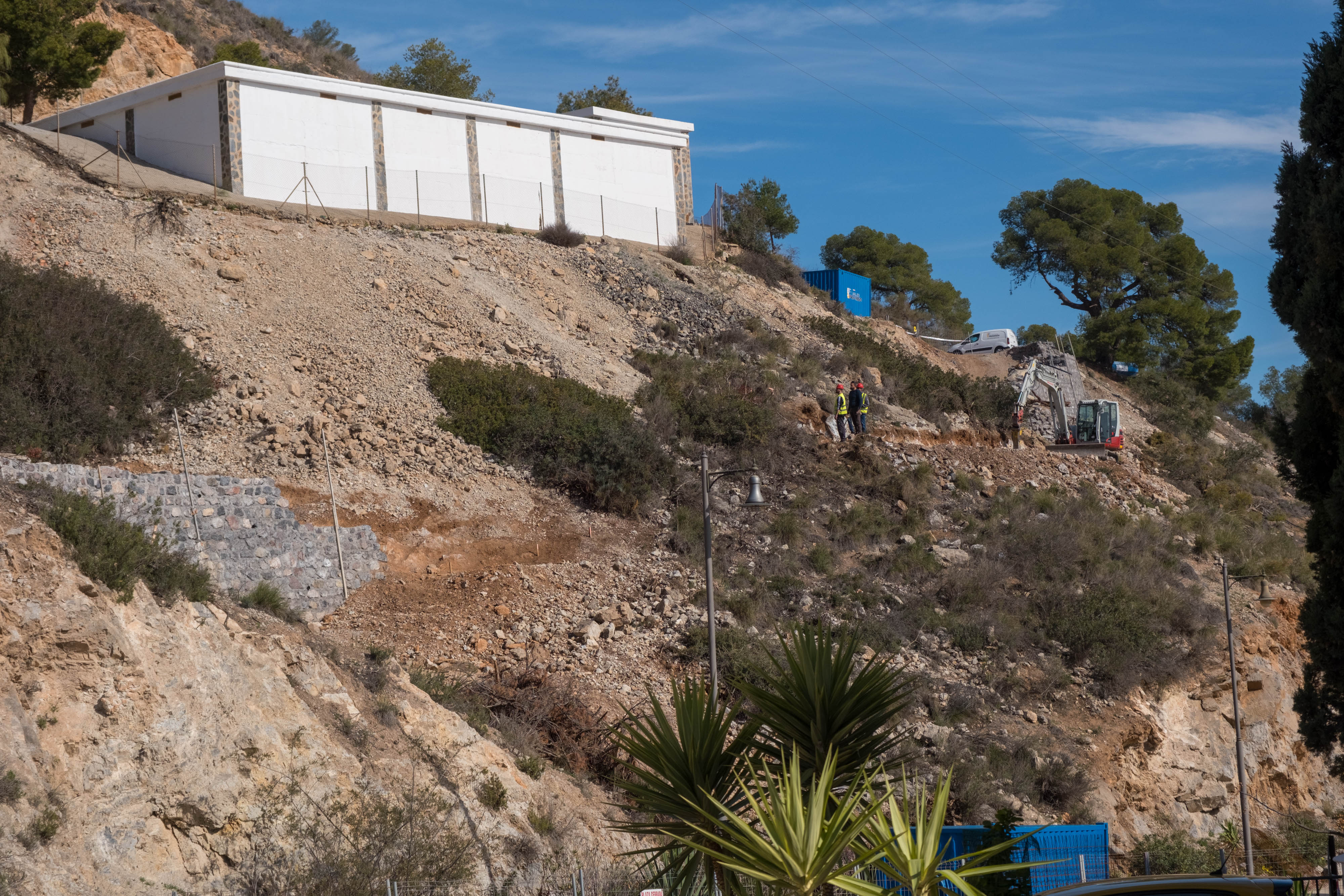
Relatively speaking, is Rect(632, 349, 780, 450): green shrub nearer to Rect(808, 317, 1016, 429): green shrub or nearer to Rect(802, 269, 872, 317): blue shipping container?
Rect(808, 317, 1016, 429): green shrub

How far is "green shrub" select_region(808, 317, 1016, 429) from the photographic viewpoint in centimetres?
3609

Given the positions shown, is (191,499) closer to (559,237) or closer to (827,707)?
(827,707)

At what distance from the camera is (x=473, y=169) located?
36.4m

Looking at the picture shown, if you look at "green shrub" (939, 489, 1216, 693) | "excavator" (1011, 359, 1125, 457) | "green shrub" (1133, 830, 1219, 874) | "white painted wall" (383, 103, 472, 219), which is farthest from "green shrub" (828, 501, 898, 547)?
"white painted wall" (383, 103, 472, 219)

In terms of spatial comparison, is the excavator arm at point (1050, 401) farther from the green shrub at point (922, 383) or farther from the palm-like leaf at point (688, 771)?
the palm-like leaf at point (688, 771)

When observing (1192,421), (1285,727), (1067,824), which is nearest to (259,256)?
(1067,824)

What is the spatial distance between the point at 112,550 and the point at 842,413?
71.3ft

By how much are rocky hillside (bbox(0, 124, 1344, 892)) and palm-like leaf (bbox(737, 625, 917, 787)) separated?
5413mm

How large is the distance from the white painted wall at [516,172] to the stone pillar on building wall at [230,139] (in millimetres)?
7439

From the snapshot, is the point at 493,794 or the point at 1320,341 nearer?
the point at 1320,341

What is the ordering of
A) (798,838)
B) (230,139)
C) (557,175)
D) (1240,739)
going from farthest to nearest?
(557,175)
(230,139)
(1240,739)
(798,838)

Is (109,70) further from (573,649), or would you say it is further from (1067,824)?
(1067,824)

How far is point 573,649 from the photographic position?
1986 cm

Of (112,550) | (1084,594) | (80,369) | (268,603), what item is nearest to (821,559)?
(1084,594)
